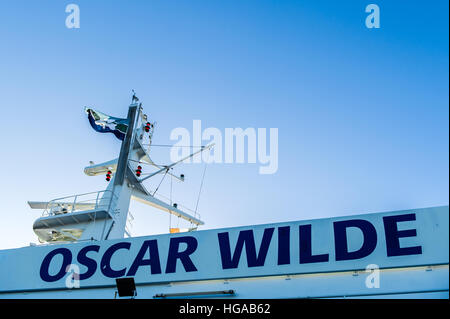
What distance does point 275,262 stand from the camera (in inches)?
433

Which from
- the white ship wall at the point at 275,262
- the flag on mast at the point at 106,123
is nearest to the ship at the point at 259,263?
the white ship wall at the point at 275,262

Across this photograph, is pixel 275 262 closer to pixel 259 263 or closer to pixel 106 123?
pixel 259 263

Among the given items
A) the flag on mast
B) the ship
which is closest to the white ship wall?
the ship

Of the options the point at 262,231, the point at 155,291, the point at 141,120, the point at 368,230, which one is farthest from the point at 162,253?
the point at 141,120

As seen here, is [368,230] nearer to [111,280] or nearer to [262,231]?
[262,231]

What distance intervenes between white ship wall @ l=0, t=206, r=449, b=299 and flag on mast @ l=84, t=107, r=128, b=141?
733cm

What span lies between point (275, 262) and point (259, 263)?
421mm

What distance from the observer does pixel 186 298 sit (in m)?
11.0

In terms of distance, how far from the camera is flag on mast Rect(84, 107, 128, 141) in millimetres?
19641

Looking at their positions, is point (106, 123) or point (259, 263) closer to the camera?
point (259, 263)

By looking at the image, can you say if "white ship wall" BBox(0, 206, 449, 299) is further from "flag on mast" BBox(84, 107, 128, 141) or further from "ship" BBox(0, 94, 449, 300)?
"flag on mast" BBox(84, 107, 128, 141)

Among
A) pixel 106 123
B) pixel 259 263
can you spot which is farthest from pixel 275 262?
pixel 106 123

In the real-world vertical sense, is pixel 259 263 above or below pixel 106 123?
below

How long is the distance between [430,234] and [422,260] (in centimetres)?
68
